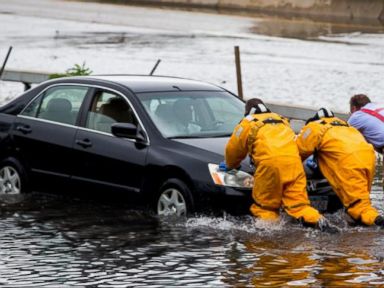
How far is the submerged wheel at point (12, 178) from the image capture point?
1448 centimetres

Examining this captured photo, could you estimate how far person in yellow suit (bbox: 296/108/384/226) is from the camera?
12469 mm

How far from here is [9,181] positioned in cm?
1462

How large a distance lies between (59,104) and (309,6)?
32.9 metres

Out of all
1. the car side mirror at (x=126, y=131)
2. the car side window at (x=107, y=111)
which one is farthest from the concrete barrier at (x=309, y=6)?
the car side mirror at (x=126, y=131)

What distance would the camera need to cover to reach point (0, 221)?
13.0 m

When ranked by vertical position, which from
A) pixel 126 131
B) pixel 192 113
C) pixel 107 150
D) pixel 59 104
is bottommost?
pixel 107 150

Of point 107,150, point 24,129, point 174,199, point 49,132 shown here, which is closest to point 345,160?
point 174,199

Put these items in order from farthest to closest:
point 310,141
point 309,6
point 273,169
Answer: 1. point 309,6
2. point 310,141
3. point 273,169

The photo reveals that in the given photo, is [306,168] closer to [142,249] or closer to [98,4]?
[142,249]

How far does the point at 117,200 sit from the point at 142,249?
6.75ft

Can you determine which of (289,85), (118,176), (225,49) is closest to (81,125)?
(118,176)

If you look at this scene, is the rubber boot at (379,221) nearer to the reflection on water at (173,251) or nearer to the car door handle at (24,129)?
the reflection on water at (173,251)

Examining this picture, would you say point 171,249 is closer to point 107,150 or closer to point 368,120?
point 107,150

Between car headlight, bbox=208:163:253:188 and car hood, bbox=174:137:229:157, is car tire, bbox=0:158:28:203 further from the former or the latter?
car headlight, bbox=208:163:253:188
